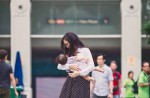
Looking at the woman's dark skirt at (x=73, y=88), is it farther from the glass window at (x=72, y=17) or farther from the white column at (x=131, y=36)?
the glass window at (x=72, y=17)

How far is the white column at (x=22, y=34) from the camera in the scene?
1044 inches

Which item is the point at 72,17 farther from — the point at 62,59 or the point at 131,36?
the point at 62,59

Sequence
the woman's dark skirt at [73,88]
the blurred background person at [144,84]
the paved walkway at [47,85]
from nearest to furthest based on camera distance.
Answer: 1. the woman's dark skirt at [73,88]
2. the blurred background person at [144,84]
3. the paved walkway at [47,85]

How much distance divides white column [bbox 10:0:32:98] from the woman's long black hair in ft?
60.0

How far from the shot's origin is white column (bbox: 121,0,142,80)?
2625 centimetres

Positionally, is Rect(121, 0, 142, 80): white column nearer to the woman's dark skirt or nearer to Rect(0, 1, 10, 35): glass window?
Rect(0, 1, 10, 35): glass window

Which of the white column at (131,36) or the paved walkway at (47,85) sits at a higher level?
the white column at (131,36)

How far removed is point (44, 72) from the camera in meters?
27.5

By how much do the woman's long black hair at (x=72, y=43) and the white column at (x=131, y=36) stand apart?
1795 cm

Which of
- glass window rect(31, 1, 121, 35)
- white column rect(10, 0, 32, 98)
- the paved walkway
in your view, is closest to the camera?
the paved walkway

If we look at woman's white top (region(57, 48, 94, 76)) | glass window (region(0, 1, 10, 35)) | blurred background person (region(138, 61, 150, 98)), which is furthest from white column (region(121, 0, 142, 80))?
woman's white top (region(57, 48, 94, 76))

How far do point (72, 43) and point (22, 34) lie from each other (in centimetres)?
1865

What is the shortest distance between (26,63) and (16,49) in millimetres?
782

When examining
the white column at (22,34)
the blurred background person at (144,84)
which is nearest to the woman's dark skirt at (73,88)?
the blurred background person at (144,84)
